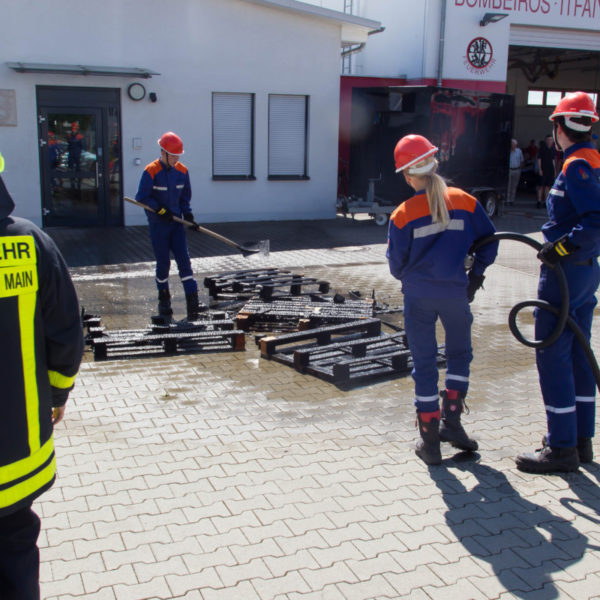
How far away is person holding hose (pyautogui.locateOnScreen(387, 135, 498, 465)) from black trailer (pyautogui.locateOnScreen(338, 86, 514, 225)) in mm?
11977

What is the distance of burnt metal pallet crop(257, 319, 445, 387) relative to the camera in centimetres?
616

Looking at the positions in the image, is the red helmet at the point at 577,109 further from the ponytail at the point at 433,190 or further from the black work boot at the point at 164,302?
the black work boot at the point at 164,302

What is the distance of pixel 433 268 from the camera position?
4340 millimetres

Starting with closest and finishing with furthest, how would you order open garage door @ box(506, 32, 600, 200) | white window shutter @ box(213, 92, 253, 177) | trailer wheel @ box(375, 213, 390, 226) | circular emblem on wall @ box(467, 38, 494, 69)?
white window shutter @ box(213, 92, 253, 177)
trailer wheel @ box(375, 213, 390, 226)
circular emblem on wall @ box(467, 38, 494, 69)
open garage door @ box(506, 32, 600, 200)

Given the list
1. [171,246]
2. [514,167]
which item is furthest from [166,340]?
[514,167]

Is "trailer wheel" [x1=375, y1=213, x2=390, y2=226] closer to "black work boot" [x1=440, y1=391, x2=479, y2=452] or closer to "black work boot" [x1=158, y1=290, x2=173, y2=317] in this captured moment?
"black work boot" [x1=158, y1=290, x2=173, y2=317]

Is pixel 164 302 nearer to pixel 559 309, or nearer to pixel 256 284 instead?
pixel 256 284

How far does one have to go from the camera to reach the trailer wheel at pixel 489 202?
1794 cm

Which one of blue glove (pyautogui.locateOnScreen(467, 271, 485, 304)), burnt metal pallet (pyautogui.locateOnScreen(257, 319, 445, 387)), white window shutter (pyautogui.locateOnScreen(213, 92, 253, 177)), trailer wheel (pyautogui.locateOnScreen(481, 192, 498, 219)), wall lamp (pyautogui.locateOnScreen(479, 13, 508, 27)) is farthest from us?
wall lamp (pyautogui.locateOnScreen(479, 13, 508, 27))

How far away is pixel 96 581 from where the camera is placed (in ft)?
10.8

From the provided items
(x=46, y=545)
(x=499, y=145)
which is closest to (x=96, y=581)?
(x=46, y=545)

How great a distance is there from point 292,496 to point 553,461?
1.58 meters

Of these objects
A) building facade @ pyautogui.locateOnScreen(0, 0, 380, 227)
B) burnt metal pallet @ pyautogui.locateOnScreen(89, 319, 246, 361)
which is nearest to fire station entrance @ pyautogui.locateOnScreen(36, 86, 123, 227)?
building facade @ pyautogui.locateOnScreen(0, 0, 380, 227)

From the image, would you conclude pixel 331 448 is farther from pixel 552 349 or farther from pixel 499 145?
pixel 499 145
